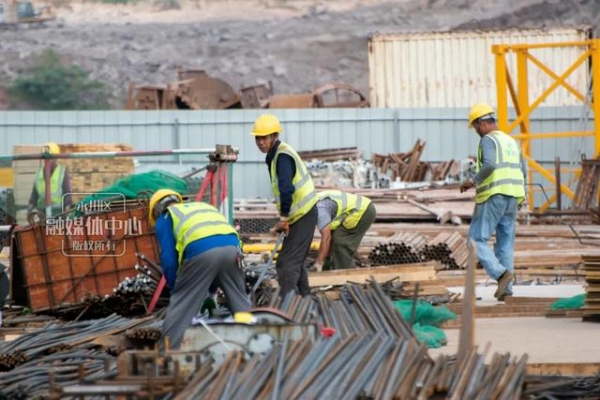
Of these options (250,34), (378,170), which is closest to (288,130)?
(378,170)

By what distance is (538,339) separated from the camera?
1077 cm

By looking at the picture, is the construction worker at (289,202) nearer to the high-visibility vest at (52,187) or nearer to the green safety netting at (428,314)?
the green safety netting at (428,314)

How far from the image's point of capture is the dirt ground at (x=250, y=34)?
176 ft

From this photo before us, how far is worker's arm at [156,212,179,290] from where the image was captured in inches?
395

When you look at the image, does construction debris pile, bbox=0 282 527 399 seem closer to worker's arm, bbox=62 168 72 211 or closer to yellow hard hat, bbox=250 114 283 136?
yellow hard hat, bbox=250 114 283 136

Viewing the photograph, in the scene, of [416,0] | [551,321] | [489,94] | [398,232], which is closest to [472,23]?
[416,0]

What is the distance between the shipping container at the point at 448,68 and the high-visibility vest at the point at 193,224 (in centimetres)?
2747

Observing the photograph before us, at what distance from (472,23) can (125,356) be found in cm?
4425

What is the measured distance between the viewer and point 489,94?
1507 inches

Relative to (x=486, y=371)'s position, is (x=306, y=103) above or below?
above

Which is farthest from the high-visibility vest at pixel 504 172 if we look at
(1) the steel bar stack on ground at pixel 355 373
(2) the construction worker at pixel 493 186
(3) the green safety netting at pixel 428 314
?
(1) the steel bar stack on ground at pixel 355 373

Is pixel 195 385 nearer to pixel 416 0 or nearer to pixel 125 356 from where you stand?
pixel 125 356

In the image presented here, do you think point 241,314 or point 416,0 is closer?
point 241,314

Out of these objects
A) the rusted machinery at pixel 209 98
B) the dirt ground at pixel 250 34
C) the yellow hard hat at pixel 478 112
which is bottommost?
the yellow hard hat at pixel 478 112
